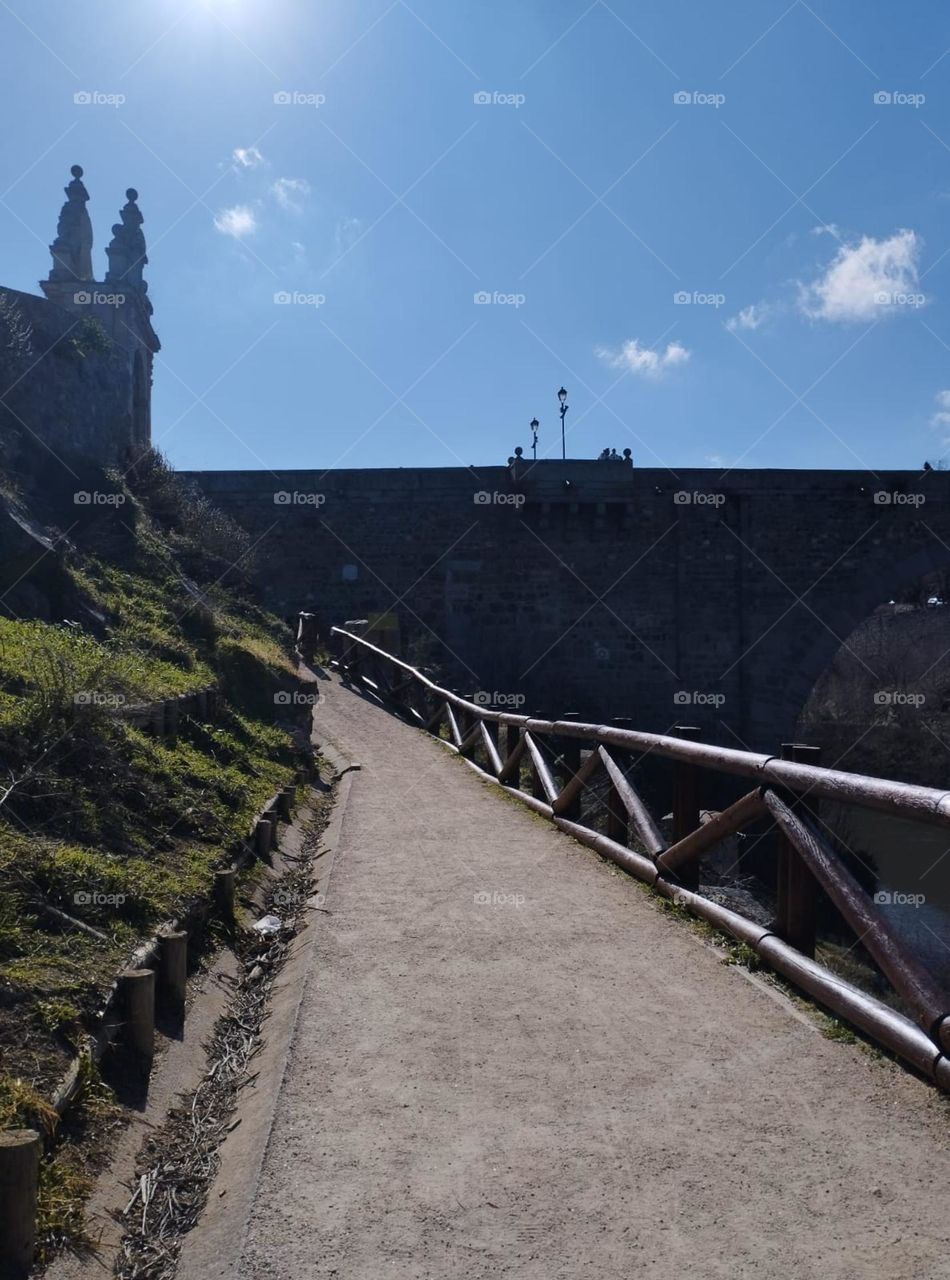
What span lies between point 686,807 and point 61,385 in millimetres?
10237

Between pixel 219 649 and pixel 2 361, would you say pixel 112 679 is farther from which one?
pixel 2 361

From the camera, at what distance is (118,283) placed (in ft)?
59.2

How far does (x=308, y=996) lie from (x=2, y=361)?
9602 mm
